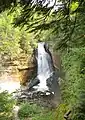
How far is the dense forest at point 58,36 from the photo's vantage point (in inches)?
125

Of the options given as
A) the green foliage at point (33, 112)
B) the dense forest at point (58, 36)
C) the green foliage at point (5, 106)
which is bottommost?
the green foliage at point (33, 112)

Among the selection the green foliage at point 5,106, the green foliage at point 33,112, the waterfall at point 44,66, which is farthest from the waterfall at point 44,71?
the green foliage at point 5,106

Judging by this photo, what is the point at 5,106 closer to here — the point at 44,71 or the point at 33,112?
the point at 33,112

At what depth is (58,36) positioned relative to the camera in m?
5.26

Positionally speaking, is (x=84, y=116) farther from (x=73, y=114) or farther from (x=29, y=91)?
(x=29, y=91)

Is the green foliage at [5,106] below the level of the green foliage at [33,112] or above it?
above

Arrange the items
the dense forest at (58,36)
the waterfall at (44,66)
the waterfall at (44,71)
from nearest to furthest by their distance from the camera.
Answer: the dense forest at (58,36) → the waterfall at (44,71) → the waterfall at (44,66)

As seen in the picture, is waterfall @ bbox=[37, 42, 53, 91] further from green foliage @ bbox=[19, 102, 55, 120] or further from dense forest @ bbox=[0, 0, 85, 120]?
green foliage @ bbox=[19, 102, 55, 120]

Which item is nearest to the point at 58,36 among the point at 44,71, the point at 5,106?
the point at 5,106

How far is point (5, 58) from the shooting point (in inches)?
807

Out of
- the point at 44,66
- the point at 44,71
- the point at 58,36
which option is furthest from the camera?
the point at 44,66

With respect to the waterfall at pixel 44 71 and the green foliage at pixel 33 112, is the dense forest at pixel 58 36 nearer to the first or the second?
the green foliage at pixel 33 112

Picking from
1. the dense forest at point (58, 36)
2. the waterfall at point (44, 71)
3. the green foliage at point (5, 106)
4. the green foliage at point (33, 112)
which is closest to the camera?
the dense forest at point (58, 36)

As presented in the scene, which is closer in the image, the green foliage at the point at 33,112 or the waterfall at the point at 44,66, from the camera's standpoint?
the green foliage at the point at 33,112
